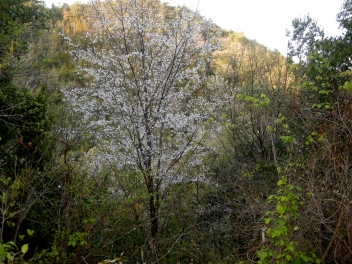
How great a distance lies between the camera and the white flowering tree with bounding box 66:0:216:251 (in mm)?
6887

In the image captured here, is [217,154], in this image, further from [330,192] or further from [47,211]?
[330,192]

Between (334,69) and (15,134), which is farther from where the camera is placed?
(334,69)

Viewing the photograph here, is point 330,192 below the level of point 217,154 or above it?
above

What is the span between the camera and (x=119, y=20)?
277 inches

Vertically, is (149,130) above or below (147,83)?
below

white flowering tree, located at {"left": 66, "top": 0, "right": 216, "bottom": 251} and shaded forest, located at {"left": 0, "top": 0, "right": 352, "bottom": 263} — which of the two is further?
white flowering tree, located at {"left": 66, "top": 0, "right": 216, "bottom": 251}

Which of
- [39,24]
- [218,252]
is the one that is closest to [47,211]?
[218,252]

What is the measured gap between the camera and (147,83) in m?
6.93

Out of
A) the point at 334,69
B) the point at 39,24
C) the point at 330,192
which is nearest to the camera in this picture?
the point at 330,192

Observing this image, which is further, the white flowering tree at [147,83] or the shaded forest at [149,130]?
the white flowering tree at [147,83]

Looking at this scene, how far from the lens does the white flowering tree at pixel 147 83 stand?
22.6 ft

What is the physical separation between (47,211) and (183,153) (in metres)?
2.98

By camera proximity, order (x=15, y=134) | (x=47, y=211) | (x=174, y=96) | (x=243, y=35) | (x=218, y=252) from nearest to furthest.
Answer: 1. (x=47, y=211)
2. (x=15, y=134)
3. (x=218, y=252)
4. (x=174, y=96)
5. (x=243, y=35)

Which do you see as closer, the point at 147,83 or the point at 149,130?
the point at 149,130
